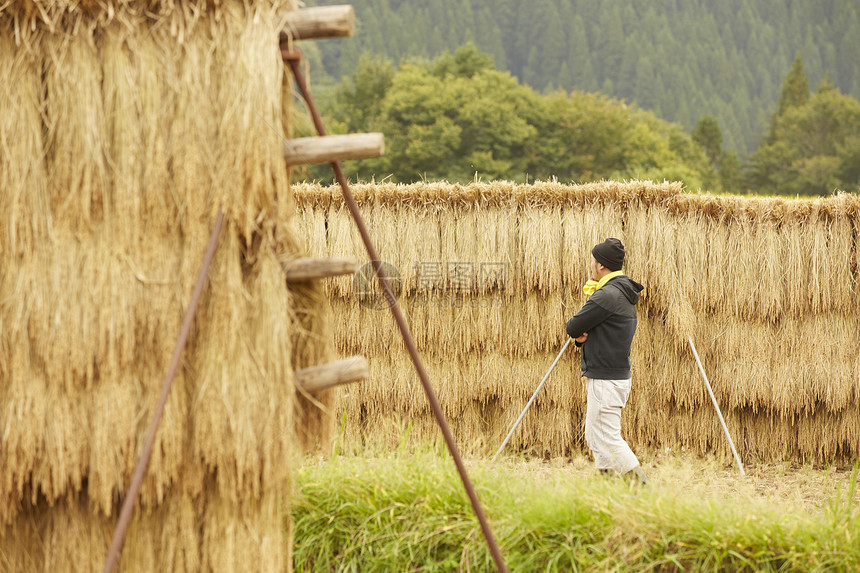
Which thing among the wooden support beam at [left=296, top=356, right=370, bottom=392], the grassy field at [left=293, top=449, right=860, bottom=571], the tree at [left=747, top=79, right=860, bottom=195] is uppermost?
the tree at [left=747, top=79, right=860, bottom=195]

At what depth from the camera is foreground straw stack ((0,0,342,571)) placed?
2.59 metres

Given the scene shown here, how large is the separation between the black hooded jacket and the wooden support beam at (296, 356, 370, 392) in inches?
87.3

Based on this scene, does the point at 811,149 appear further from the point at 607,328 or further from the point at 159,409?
the point at 159,409

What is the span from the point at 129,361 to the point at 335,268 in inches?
34.1

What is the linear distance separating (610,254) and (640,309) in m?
1.70

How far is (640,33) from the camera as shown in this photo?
78.7 m

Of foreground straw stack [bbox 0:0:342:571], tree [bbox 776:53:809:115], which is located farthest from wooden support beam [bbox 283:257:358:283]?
tree [bbox 776:53:809:115]

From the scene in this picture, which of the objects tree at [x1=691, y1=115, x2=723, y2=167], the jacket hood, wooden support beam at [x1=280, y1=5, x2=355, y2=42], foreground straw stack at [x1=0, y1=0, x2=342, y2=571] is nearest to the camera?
foreground straw stack at [x1=0, y1=0, x2=342, y2=571]

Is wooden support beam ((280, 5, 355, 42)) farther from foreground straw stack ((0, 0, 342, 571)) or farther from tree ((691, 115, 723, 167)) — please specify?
tree ((691, 115, 723, 167))

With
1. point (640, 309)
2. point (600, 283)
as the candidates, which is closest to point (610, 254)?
point (600, 283)

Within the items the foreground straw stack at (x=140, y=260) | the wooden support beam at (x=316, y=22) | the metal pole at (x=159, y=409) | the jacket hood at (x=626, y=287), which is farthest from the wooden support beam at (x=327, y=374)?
the jacket hood at (x=626, y=287)

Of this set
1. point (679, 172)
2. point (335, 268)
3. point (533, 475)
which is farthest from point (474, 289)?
point (679, 172)

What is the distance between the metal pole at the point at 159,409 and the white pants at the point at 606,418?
9.77 ft

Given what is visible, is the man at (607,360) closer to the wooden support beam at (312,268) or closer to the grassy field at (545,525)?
the grassy field at (545,525)
